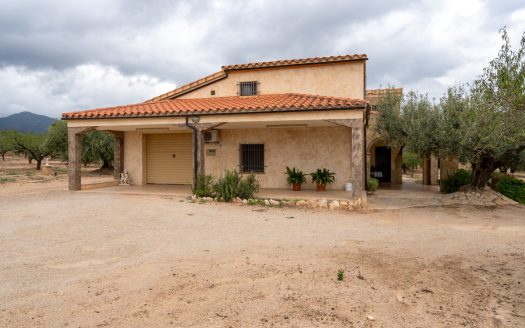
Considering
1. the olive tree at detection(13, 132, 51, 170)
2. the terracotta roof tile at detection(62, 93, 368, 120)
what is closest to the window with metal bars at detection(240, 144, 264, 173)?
the terracotta roof tile at detection(62, 93, 368, 120)

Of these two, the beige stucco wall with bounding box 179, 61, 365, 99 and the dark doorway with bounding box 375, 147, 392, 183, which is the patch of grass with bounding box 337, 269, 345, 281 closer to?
the beige stucco wall with bounding box 179, 61, 365, 99

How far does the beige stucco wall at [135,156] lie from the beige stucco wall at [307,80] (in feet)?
12.5

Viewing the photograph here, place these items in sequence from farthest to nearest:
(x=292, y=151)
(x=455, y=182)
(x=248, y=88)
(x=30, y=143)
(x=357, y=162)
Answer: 1. (x=30, y=143)
2. (x=248, y=88)
3. (x=455, y=182)
4. (x=292, y=151)
5. (x=357, y=162)

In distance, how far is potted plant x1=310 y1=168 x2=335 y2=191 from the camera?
43.5ft

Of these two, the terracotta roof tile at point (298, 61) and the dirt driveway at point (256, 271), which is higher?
the terracotta roof tile at point (298, 61)

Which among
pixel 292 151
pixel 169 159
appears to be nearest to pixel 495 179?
pixel 292 151

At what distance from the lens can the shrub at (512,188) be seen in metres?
12.3

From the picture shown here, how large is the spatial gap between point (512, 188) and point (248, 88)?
10.7 m

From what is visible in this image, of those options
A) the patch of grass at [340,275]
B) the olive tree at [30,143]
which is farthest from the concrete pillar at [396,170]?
the olive tree at [30,143]

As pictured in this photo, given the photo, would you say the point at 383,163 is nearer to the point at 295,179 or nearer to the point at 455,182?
the point at 455,182

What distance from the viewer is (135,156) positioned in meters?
16.0

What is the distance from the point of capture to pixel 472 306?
3.75 meters

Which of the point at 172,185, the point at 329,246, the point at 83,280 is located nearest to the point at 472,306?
the point at 329,246

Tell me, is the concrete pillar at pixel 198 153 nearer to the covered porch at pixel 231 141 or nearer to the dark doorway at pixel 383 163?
the covered porch at pixel 231 141
